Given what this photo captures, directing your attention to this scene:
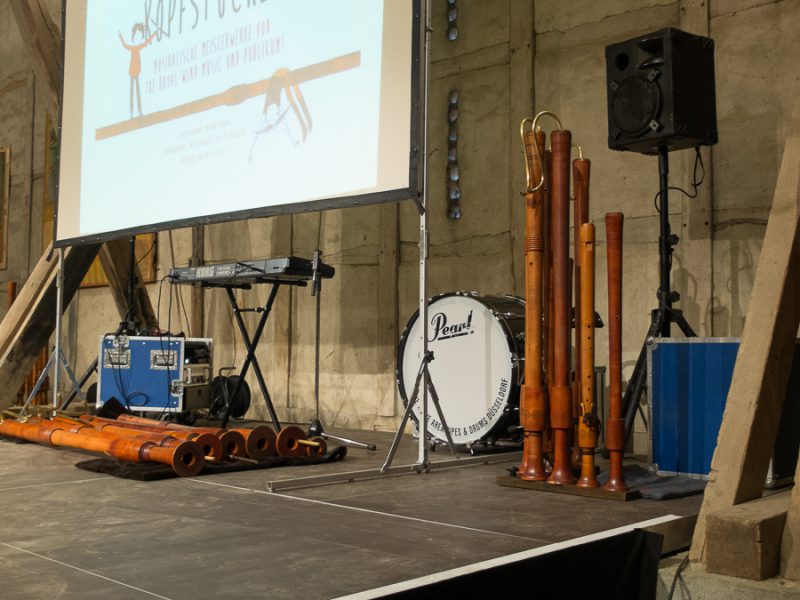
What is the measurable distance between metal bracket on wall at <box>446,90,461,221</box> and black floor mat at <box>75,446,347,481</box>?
6.56ft

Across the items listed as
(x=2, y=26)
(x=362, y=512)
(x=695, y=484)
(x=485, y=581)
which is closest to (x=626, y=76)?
(x=695, y=484)

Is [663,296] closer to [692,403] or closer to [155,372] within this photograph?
[692,403]

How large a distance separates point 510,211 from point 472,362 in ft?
4.28

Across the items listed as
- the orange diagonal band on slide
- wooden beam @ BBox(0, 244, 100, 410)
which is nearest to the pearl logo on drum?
the orange diagonal band on slide

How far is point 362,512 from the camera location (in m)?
2.93

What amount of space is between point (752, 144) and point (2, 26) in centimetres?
801

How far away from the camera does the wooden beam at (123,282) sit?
6.57 metres

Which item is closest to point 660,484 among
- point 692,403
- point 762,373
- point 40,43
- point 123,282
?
point 692,403

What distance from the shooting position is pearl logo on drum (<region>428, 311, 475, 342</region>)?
441cm

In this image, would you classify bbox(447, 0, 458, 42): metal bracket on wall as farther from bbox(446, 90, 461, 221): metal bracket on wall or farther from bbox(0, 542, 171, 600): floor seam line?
bbox(0, 542, 171, 600): floor seam line

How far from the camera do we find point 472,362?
436 centimetres

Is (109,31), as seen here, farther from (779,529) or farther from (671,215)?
(779,529)

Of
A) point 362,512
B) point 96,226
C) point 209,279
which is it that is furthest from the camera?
point 96,226

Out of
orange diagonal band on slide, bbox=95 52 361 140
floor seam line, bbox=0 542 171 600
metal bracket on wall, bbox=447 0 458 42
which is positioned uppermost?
metal bracket on wall, bbox=447 0 458 42
